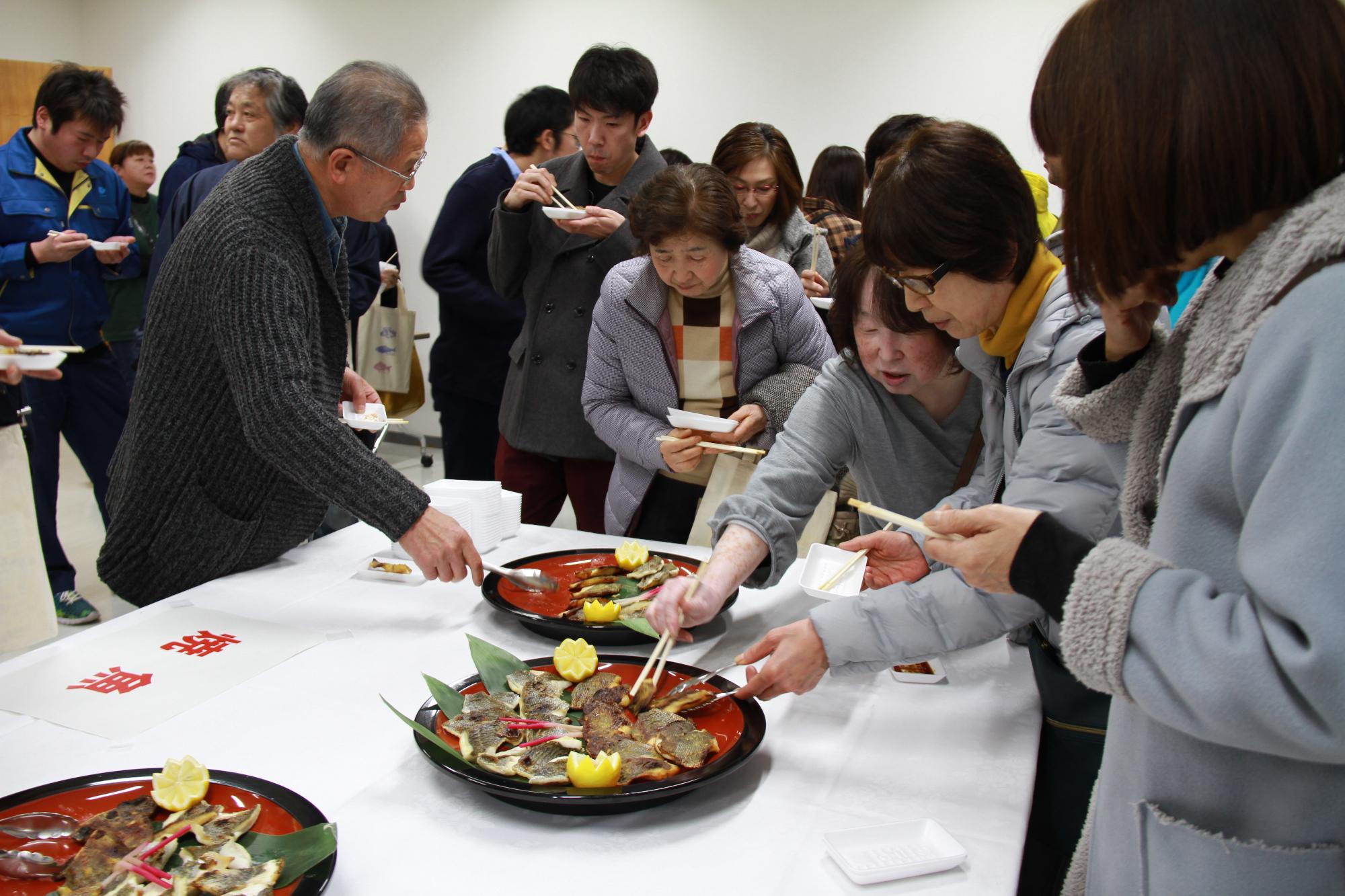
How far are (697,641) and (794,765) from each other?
42 cm

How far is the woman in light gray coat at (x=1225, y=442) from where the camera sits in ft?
2.29

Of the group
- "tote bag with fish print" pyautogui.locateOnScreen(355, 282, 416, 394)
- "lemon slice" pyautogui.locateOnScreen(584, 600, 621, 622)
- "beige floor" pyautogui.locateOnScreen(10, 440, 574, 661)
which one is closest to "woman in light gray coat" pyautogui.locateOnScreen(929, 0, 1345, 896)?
"lemon slice" pyautogui.locateOnScreen(584, 600, 621, 622)

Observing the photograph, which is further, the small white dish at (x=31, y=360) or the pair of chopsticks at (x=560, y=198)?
the pair of chopsticks at (x=560, y=198)

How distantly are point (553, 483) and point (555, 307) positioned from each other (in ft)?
1.72

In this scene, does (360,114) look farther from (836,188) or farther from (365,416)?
(836,188)

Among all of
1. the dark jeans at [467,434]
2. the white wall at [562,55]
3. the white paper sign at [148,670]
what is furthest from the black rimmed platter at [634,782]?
the white wall at [562,55]

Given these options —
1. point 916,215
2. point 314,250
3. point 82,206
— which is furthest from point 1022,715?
point 82,206

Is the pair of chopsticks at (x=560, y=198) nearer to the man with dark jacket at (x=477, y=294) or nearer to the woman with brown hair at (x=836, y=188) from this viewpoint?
the man with dark jacket at (x=477, y=294)

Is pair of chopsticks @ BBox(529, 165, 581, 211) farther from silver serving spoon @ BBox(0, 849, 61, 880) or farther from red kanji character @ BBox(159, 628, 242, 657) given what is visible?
silver serving spoon @ BBox(0, 849, 61, 880)

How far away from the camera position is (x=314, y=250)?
1.82 meters

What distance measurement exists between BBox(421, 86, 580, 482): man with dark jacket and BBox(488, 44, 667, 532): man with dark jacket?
1.47ft

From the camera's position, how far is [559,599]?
1767mm

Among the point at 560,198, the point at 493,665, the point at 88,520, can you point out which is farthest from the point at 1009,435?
the point at 88,520

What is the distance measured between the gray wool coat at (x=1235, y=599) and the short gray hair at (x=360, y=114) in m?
1.42
